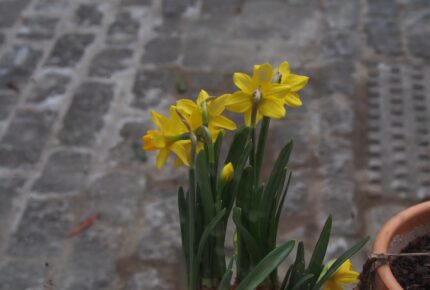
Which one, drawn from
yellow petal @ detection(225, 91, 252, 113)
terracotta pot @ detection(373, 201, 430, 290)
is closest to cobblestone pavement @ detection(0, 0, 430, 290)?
terracotta pot @ detection(373, 201, 430, 290)

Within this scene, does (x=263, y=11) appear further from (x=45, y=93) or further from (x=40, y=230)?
(x=40, y=230)

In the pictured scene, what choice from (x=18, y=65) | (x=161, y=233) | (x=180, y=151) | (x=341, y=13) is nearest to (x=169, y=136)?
(x=180, y=151)

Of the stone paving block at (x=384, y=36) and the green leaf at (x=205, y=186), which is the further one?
the stone paving block at (x=384, y=36)

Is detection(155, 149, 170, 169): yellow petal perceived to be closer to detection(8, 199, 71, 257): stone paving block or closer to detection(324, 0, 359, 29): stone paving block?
detection(8, 199, 71, 257): stone paving block

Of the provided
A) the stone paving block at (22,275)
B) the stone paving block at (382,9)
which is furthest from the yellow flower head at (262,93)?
the stone paving block at (382,9)

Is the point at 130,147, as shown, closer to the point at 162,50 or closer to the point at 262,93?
the point at 162,50

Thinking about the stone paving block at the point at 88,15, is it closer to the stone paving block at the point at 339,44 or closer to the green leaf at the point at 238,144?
the stone paving block at the point at 339,44
